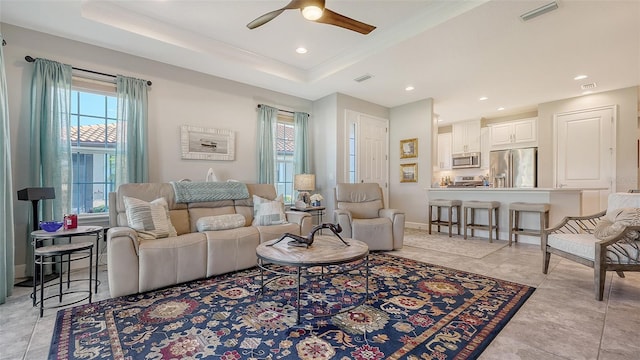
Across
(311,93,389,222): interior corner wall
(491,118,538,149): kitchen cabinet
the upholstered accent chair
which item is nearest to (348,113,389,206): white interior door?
(311,93,389,222): interior corner wall

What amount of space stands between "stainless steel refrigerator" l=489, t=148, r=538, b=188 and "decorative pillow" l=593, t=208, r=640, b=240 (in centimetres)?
401

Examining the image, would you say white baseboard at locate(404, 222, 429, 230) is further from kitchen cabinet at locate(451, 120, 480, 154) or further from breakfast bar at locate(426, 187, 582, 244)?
kitchen cabinet at locate(451, 120, 480, 154)

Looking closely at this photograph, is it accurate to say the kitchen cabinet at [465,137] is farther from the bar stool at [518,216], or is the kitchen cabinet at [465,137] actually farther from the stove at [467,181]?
the bar stool at [518,216]

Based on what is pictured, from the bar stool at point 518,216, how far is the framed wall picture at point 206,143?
4.60 metres

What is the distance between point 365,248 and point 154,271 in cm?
190

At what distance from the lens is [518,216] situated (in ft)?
15.4

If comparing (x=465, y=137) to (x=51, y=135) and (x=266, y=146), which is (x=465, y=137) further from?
(x=51, y=135)

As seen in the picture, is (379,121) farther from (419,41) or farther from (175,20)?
(175,20)

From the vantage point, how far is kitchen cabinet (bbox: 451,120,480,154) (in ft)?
23.4

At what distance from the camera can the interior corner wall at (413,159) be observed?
5742mm

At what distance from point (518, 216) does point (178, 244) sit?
5172 millimetres

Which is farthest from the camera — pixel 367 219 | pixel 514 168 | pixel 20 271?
pixel 514 168

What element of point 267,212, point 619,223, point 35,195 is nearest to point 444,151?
point 619,223

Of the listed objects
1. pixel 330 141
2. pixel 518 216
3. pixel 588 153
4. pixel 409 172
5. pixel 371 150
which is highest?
pixel 330 141
